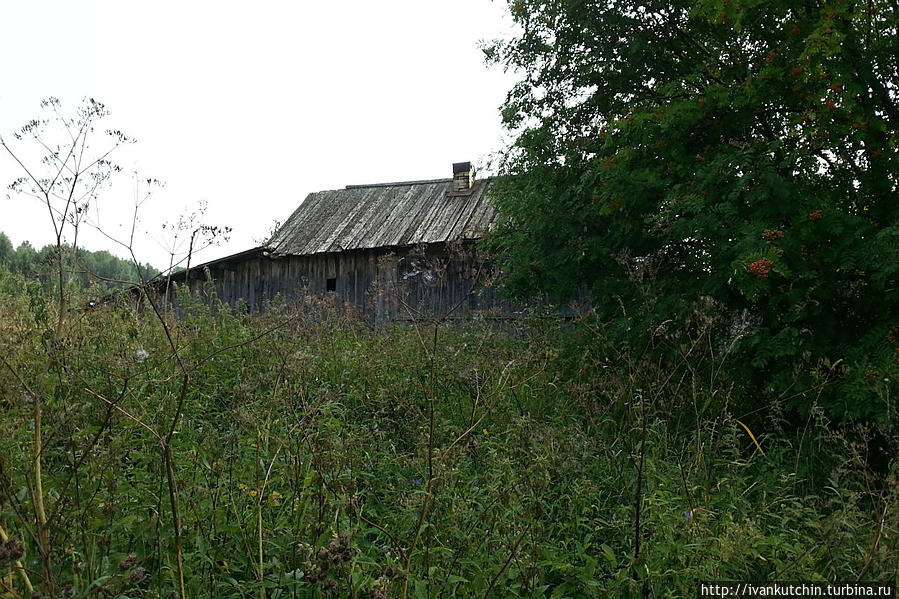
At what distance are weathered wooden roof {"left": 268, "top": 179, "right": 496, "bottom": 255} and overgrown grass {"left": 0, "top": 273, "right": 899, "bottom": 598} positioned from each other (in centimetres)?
1028

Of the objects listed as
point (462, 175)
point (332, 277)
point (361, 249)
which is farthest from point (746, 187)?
point (462, 175)

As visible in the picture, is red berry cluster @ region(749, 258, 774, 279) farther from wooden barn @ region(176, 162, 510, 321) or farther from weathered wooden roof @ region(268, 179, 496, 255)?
wooden barn @ region(176, 162, 510, 321)

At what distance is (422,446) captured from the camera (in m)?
3.37

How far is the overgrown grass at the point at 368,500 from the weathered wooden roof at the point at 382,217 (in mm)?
10276

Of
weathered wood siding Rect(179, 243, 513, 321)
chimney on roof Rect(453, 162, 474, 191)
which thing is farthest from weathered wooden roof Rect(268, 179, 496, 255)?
weathered wood siding Rect(179, 243, 513, 321)

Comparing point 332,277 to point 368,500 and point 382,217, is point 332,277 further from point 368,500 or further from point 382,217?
point 368,500

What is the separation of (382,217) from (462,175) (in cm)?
281

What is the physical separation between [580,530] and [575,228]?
12.8 feet

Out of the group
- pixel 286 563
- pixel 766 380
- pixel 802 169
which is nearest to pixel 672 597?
pixel 286 563

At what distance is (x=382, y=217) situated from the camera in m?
→ 17.3

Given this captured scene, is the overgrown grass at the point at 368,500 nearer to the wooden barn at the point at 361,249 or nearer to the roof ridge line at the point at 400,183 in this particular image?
the wooden barn at the point at 361,249

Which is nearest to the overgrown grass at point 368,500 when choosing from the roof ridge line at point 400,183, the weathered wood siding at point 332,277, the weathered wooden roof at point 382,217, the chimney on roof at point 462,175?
the weathered wooden roof at point 382,217

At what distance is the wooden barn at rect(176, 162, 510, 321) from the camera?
15.3 metres

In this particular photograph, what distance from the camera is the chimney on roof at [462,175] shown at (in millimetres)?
17875
